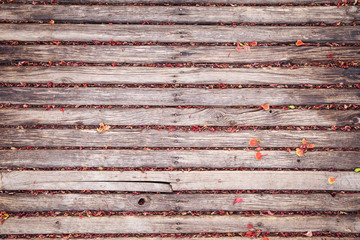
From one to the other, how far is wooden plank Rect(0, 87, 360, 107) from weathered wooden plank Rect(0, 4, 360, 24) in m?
0.91

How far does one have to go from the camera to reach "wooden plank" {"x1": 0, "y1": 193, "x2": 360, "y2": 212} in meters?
2.79

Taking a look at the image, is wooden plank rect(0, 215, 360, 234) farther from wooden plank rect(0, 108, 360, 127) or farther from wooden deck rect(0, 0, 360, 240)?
wooden plank rect(0, 108, 360, 127)

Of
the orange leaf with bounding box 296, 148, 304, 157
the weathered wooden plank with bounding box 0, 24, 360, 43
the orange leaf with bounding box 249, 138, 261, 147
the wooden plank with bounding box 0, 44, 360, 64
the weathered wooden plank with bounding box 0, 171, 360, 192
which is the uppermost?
the weathered wooden plank with bounding box 0, 24, 360, 43

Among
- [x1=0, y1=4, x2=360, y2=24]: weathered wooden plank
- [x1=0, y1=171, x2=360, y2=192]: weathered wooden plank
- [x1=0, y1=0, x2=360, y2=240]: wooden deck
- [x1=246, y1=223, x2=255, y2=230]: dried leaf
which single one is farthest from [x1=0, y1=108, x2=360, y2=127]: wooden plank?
[x1=246, y1=223, x2=255, y2=230]: dried leaf

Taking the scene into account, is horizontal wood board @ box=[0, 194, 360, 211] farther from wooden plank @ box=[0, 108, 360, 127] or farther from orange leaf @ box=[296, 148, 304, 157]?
wooden plank @ box=[0, 108, 360, 127]

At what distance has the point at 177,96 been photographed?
111 inches

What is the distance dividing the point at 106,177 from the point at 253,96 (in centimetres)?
215

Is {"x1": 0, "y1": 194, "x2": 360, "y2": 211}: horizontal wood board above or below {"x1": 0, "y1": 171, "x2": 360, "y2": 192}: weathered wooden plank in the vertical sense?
below

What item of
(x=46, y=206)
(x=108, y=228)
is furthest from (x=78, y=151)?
(x=108, y=228)

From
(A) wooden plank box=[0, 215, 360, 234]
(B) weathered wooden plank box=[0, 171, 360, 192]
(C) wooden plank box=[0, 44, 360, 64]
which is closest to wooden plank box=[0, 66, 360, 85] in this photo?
(C) wooden plank box=[0, 44, 360, 64]

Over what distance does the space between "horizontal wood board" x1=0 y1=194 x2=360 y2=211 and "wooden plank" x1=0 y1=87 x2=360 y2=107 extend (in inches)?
46.8

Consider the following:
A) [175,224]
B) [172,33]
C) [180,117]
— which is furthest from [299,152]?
[172,33]

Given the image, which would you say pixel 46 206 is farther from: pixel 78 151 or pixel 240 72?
pixel 240 72

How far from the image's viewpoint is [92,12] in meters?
2.84
